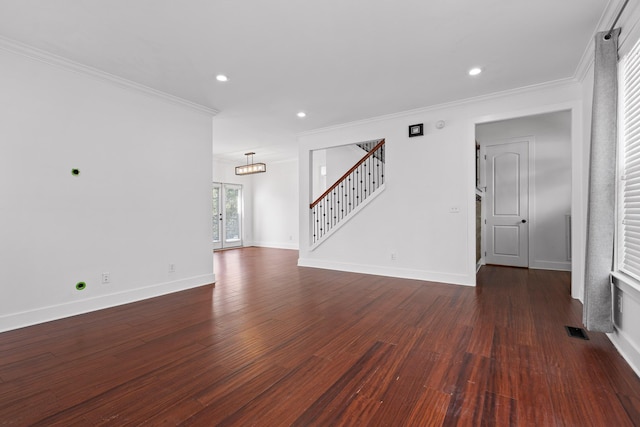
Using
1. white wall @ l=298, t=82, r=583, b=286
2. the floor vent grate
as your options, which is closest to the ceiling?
white wall @ l=298, t=82, r=583, b=286

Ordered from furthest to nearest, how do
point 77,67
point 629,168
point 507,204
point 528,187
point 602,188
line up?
point 507,204 → point 528,187 → point 77,67 → point 602,188 → point 629,168

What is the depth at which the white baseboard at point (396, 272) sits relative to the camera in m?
4.36

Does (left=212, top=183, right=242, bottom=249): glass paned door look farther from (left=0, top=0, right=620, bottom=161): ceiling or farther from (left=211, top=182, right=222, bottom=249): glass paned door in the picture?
(left=0, top=0, right=620, bottom=161): ceiling

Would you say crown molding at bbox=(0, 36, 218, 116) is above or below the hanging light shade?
above

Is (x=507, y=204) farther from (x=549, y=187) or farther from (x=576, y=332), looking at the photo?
(x=576, y=332)

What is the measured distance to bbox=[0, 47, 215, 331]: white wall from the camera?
9.33 ft

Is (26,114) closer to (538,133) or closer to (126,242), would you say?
(126,242)

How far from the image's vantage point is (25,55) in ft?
9.49

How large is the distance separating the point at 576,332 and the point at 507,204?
3.73 m

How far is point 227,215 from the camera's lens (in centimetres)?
950

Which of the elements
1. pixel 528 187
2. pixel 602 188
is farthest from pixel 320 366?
pixel 528 187

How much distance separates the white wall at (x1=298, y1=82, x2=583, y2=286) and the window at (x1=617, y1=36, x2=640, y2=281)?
61.3 inches

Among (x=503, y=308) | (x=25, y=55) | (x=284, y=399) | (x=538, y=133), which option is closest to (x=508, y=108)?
(x=538, y=133)

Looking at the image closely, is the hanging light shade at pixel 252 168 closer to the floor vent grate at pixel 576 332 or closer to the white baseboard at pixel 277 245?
the white baseboard at pixel 277 245
